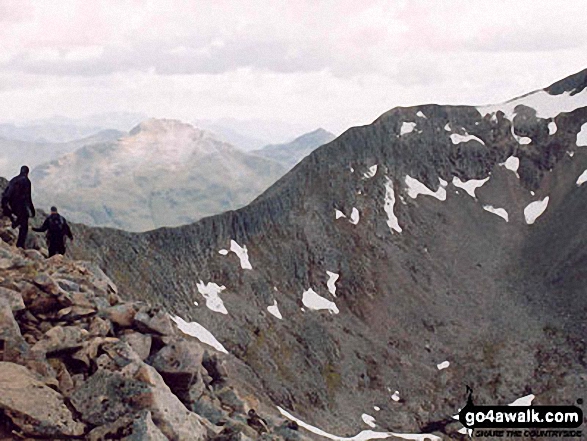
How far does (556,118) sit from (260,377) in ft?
334

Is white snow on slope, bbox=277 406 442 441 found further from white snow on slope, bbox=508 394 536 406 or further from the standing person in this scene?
the standing person

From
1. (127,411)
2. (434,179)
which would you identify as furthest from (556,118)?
(127,411)

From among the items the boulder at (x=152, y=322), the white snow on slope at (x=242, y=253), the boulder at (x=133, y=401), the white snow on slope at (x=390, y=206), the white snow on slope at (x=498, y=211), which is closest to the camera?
the boulder at (x=133, y=401)

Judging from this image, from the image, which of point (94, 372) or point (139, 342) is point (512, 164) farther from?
point (94, 372)

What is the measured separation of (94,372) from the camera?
2148cm

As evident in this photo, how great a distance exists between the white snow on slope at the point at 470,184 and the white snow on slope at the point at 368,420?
211 feet

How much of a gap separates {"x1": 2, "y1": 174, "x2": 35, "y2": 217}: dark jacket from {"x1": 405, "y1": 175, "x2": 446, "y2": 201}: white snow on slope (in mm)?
95610

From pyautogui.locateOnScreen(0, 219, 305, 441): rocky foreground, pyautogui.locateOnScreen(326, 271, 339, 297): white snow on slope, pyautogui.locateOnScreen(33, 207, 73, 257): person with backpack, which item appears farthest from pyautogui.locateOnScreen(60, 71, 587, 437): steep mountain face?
pyautogui.locateOnScreen(0, 219, 305, 441): rocky foreground

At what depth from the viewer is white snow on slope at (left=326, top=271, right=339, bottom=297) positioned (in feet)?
316

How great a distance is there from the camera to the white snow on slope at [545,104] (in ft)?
473

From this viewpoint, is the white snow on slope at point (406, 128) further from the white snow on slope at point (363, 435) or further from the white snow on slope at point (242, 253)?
the white snow on slope at point (363, 435)

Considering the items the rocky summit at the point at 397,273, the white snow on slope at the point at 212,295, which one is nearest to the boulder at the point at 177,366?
the rocky summit at the point at 397,273

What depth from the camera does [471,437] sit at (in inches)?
3068

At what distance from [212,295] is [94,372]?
196ft
